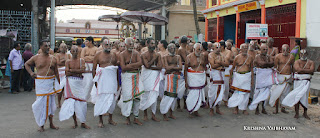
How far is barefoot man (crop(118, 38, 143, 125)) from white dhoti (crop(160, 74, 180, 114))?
2.15 ft

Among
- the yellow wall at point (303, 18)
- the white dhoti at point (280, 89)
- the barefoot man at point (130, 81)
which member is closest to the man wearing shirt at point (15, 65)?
the barefoot man at point (130, 81)

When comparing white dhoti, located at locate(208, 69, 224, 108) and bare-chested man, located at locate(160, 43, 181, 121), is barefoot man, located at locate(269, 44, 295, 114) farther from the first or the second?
bare-chested man, located at locate(160, 43, 181, 121)

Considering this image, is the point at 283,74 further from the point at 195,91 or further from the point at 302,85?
the point at 195,91

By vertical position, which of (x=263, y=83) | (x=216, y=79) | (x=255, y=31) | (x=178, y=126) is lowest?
(x=178, y=126)

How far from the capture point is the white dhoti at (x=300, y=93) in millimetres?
6631

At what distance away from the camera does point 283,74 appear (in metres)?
7.25

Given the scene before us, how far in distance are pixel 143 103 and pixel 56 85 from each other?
1.91m

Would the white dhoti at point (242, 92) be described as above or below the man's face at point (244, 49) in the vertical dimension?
below

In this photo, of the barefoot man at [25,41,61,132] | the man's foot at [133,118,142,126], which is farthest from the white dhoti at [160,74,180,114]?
the barefoot man at [25,41,61,132]

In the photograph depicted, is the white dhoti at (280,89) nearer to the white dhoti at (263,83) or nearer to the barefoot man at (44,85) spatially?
the white dhoti at (263,83)

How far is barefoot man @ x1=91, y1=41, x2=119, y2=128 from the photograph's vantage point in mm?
5785

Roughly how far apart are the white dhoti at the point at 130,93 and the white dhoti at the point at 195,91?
49.8 inches

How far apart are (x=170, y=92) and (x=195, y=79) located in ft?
2.20

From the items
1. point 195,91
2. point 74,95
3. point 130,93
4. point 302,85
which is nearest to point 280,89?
point 302,85
